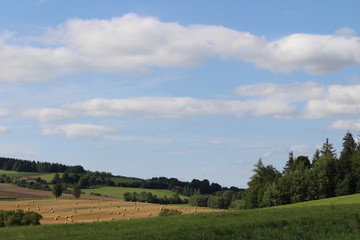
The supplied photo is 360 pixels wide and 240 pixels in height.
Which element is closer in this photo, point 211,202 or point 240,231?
point 240,231

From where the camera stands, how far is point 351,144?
386 ft

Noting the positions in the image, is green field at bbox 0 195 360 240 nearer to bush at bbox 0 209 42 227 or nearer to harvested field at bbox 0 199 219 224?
bush at bbox 0 209 42 227

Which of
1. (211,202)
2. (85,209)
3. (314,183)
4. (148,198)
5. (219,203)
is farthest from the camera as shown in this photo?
(148,198)

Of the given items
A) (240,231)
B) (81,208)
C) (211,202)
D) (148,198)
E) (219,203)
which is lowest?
(81,208)

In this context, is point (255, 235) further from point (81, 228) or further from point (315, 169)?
point (315, 169)

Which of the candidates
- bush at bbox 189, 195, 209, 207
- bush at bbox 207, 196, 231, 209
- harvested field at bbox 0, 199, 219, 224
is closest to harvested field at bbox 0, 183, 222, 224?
harvested field at bbox 0, 199, 219, 224

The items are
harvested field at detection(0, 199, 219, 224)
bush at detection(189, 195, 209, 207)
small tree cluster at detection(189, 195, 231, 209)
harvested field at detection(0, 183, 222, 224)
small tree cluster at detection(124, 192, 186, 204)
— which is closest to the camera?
harvested field at detection(0, 183, 222, 224)

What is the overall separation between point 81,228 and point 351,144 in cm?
10258

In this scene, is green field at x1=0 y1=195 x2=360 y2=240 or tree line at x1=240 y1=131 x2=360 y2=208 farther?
tree line at x1=240 y1=131 x2=360 y2=208

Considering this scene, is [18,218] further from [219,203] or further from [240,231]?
[219,203]

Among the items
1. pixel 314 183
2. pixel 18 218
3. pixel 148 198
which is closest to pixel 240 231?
pixel 18 218

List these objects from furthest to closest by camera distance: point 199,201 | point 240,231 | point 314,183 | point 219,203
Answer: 1. point 199,201
2. point 219,203
3. point 314,183
4. point 240,231

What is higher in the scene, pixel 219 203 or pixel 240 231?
pixel 240 231

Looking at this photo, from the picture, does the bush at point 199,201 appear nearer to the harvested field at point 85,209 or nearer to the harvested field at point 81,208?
the harvested field at point 81,208
